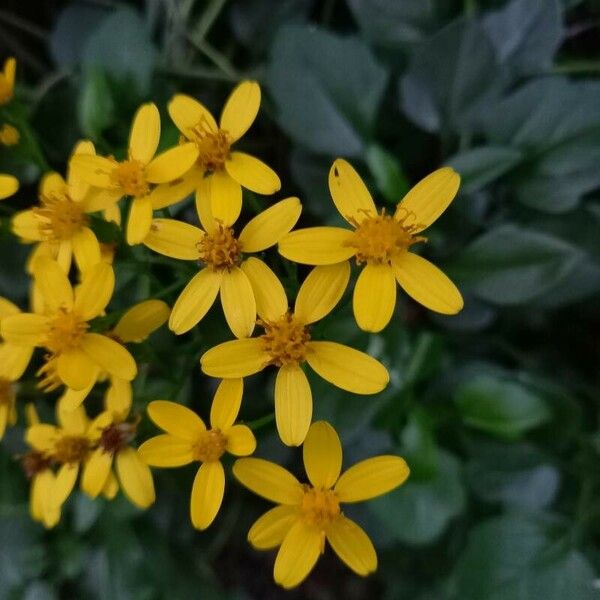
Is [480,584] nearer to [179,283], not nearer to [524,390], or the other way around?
[524,390]

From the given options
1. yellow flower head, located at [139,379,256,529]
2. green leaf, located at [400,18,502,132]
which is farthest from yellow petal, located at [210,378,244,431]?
green leaf, located at [400,18,502,132]

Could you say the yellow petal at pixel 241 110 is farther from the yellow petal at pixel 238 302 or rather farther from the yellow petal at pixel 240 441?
the yellow petal at pixel 240 441

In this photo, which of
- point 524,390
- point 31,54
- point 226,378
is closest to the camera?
point 226,378

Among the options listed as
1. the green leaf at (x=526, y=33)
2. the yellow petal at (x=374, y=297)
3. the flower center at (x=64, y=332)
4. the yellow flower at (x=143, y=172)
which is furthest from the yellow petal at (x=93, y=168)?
the green leaf at (x=526, y=33)

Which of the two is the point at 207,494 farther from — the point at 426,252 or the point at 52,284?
the point at 426,252

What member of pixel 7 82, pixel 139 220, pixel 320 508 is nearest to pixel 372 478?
pixel 320 508

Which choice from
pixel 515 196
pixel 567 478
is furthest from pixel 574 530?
pixel 515 196

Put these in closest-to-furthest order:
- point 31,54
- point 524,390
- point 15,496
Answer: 1. point 524,390
2. point 15,496
3. point 31,54
